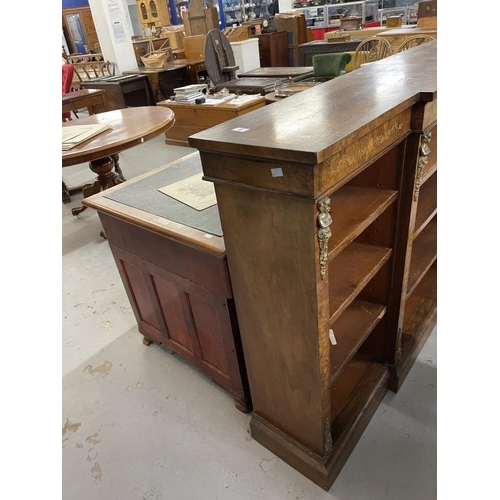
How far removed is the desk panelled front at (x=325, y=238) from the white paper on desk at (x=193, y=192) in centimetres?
41

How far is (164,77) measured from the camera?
577 cm

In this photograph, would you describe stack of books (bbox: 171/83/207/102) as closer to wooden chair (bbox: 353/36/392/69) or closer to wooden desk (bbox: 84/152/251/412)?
wooden chair (bbox: 353/36/392/69)

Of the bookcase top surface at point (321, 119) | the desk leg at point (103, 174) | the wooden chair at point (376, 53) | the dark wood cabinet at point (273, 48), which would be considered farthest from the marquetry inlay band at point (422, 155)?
the dark wood cabinet at point (273, 48)

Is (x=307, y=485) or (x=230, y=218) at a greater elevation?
(x=230, y=218)

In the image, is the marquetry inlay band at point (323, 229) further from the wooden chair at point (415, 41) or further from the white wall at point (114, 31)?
the white wall at point (114, 31)

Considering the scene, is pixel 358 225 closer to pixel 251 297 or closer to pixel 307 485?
pixel 251 297

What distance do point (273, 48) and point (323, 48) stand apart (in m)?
1.70

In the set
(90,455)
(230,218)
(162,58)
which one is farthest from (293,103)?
(162,58)

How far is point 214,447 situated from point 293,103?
3.99 feet

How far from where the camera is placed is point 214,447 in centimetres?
144

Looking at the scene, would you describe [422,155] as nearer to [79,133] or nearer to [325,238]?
[325,238]

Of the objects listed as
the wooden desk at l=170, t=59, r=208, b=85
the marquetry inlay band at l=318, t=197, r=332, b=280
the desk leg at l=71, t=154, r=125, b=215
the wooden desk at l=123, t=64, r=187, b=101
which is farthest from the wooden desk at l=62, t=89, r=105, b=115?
the marquetry inlay band at l=318, t=197, r=332, b=280

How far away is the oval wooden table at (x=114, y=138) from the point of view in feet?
7.34

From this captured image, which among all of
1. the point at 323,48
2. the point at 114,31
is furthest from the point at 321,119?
the point at 114,31
